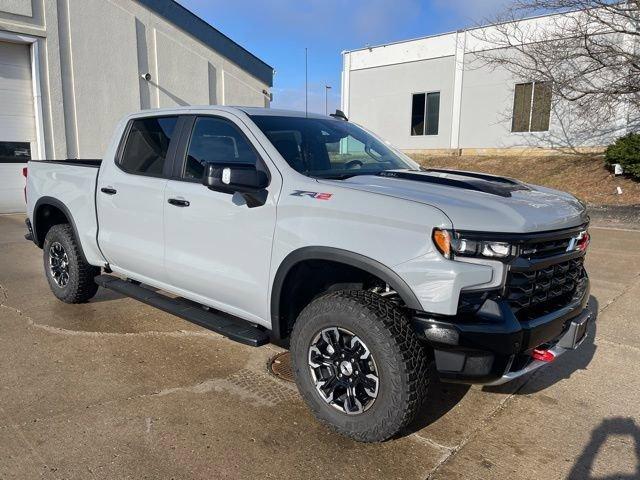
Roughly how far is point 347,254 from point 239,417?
1282mm

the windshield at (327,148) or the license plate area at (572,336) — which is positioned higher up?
the windshield at (327,148)

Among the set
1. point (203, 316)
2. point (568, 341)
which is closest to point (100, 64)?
point (203, 316)

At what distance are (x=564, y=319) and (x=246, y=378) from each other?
7.19 feet

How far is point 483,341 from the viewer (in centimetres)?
260

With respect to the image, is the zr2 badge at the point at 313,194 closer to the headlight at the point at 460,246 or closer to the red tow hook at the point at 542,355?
the headlight at the point at 460,246

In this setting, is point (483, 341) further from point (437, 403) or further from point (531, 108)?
point (531, 108)

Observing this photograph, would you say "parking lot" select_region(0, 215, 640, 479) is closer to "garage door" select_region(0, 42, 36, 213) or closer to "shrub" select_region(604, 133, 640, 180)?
"garage door" select_region(0, 42, 36, 213)

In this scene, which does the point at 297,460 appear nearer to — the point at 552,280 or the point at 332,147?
the point at 552,280

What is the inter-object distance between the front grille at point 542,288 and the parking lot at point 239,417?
2.62 ft

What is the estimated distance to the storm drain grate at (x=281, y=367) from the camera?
3936 millimetres

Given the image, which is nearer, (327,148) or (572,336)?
(572,336)

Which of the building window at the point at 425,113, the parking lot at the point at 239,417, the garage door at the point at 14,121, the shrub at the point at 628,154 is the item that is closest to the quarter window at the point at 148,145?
the parking lot at the point at 239,417

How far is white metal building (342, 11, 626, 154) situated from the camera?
19.2 metres

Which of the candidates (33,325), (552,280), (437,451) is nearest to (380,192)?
(552,280)
